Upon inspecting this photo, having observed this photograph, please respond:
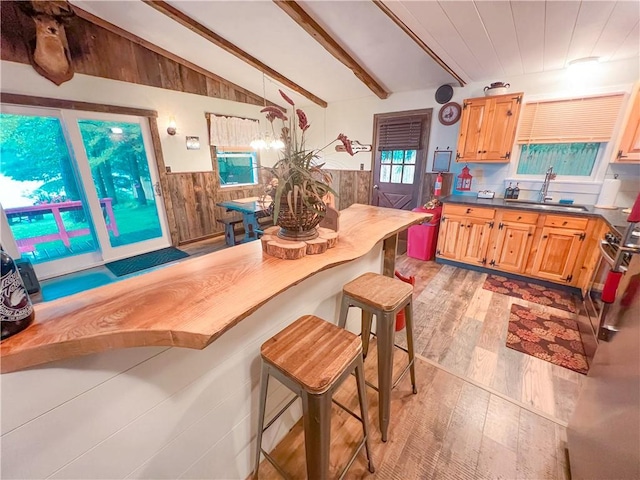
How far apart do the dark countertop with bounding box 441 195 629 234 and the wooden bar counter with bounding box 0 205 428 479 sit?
2.39 m

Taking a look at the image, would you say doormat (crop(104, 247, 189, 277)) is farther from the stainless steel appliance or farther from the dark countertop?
the stainless steel appliance

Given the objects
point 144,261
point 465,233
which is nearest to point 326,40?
point 465,233

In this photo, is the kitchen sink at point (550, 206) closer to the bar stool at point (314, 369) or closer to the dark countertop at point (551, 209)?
the dark countertop at point (551, 209)

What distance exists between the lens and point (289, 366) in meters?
0.92

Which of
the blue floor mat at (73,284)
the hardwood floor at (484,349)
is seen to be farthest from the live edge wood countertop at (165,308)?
the blue floor mat at (73,284)

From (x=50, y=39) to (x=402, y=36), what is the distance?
3.94 m

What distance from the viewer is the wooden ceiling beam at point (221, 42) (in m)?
2.76

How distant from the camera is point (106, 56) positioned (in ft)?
11.0

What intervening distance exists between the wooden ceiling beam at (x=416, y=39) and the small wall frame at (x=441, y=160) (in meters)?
0.88

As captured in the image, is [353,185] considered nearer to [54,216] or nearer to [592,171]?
[592,171]

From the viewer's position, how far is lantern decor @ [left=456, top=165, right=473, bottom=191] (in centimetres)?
354

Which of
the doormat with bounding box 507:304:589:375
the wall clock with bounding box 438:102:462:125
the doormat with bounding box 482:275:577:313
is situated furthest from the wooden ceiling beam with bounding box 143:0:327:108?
the doormat with bounding box 507:304:589:375

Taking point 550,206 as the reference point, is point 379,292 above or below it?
below

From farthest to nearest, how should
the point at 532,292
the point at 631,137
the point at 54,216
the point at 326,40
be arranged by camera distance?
the point at 54,216 < the point at 326,40 < the point at 532,292 < the point at 631,137
